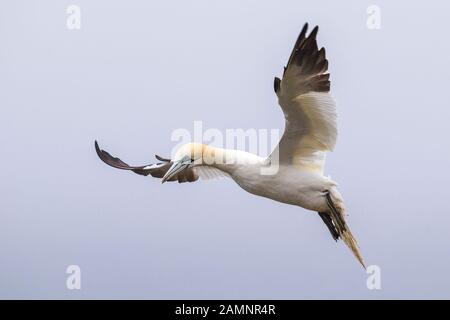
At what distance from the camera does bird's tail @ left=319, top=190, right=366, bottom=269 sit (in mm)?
11320

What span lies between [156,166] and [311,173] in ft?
8.91

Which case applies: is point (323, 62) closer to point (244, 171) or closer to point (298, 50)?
point (298, 50)

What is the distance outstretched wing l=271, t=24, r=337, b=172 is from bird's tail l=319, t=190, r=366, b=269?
1.47 ft

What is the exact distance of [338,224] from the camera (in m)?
11.6

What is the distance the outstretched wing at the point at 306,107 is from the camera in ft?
33.3

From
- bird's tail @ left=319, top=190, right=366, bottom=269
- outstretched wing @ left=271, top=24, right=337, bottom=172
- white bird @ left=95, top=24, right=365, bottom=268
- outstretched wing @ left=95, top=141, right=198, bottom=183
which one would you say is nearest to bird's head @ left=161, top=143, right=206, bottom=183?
white bird @ left=95, top=24, right=365, bottom=268

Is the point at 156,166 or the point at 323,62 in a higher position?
the point at 323,62

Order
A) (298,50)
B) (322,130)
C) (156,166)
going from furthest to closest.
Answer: (156,166) < (322,130) < (298,50)

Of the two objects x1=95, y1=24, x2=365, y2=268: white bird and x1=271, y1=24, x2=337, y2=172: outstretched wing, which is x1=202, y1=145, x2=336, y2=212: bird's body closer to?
x1=95, y1=24, x2=365, y2=268: white bird

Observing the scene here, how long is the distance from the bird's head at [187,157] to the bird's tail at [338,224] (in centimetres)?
162

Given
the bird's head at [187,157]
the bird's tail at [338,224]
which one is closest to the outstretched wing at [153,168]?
the bird's head at [187,157]

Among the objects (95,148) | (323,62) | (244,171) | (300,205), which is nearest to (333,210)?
(300,205)

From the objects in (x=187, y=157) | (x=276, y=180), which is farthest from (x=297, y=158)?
(x=187, y=157)

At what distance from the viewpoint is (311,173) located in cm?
1122
